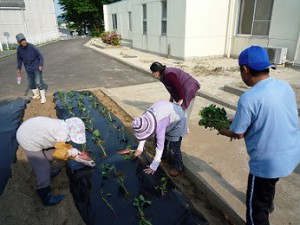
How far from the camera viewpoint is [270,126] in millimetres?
1917

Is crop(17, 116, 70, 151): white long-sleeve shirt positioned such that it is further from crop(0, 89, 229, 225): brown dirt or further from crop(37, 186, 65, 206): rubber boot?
crop(0, 89, 229, 225): brown dirt

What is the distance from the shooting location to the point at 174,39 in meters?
13.1

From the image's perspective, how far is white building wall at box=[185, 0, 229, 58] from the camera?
12.0 metres

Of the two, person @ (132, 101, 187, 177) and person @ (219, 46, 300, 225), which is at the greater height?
person @ (219, 46, 300, 225)

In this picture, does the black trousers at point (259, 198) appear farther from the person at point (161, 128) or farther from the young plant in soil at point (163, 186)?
the person at point (161, 128)

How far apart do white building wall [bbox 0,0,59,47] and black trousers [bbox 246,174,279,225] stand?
102 ft

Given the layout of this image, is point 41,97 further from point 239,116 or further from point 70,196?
point 239,116

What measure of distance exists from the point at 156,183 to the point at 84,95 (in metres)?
4.88

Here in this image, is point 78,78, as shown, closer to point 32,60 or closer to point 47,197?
point 32,60

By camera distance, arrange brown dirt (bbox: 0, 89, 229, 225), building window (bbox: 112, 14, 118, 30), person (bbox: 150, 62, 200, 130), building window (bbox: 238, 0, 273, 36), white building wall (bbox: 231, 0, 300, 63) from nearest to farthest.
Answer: brown dirt (bbox: 0, 89, 229, 225) < person (bbox: 150, 62, 200, 130) < white building wall (bbox: 231, 0, 300, 63) < building window (bbox: 238, 0, 273, 36) < building window (bbox: 112, 14, 118, 30)

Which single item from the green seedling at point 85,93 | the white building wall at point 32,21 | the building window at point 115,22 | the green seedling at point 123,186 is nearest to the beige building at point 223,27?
the green seedling at point 85,93

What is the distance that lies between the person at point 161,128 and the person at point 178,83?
2.55 feet

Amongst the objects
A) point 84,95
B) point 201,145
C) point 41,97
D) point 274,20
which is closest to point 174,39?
point 274,20

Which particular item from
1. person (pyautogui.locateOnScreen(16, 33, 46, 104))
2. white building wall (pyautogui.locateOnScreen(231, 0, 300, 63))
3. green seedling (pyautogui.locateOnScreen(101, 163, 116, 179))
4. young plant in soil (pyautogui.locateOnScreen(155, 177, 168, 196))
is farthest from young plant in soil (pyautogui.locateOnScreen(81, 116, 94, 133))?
white building wall (pyautogui.locateOnScreen(231, 0, 300, 63))
